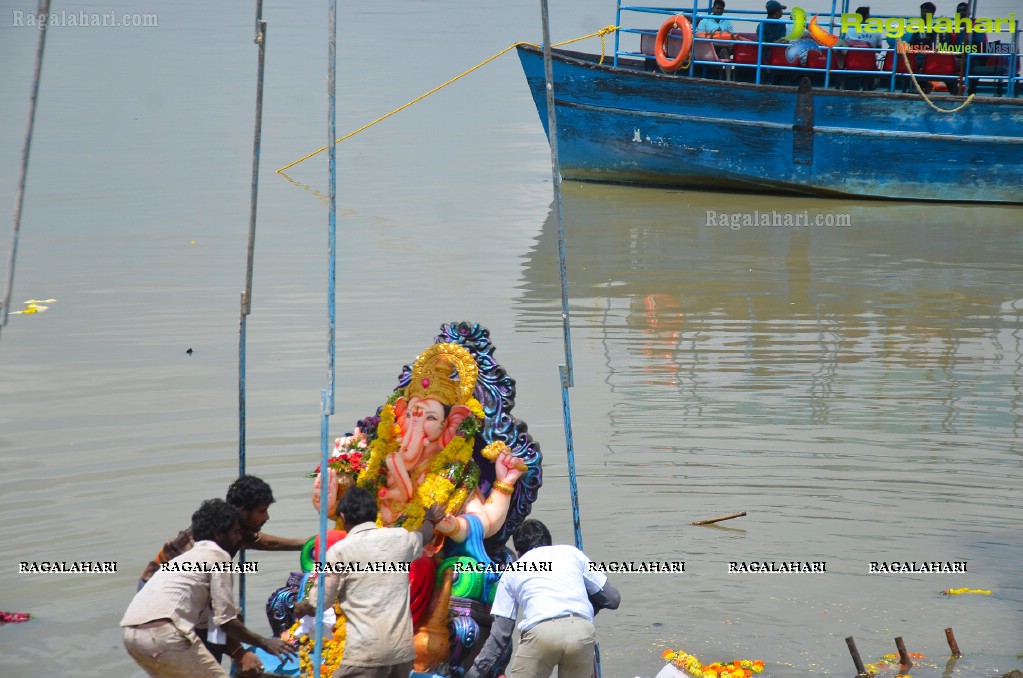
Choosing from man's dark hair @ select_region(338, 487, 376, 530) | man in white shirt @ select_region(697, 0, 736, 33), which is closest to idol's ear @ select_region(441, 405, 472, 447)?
man's dark hair @ select_region(338, 487, 376, 530)

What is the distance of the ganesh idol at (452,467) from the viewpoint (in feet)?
21.6

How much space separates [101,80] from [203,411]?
80.3ft

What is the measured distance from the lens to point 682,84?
20203 millimetres

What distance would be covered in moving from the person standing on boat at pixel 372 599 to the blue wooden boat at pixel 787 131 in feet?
49.0

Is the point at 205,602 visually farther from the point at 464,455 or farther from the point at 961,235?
the point at 961,235

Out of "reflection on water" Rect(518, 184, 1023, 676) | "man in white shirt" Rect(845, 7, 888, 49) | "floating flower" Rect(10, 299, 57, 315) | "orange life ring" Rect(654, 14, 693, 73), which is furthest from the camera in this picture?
"orange life ring" Rect(654, 14, 693, 73)

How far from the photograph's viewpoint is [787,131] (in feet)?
66.2

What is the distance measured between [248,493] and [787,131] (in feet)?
51.0

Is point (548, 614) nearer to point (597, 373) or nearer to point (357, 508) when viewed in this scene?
point (357, 508)

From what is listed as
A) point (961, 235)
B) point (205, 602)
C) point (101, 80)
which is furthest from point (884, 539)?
point (101, 80)

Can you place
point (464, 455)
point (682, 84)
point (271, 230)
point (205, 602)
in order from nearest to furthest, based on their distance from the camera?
1. point (205, 602)
2. point (464, 455)
3. point (271, 230)
4. point (682, 84)

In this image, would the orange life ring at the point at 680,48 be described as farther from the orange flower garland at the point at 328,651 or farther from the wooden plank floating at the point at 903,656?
the orange flower garland at the point at 328,651

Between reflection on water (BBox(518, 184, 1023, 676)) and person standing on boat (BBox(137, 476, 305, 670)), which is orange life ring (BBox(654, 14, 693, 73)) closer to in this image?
reflection on water (BBox(518, 184, 1023, 676))

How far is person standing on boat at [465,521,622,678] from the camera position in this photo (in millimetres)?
5852
